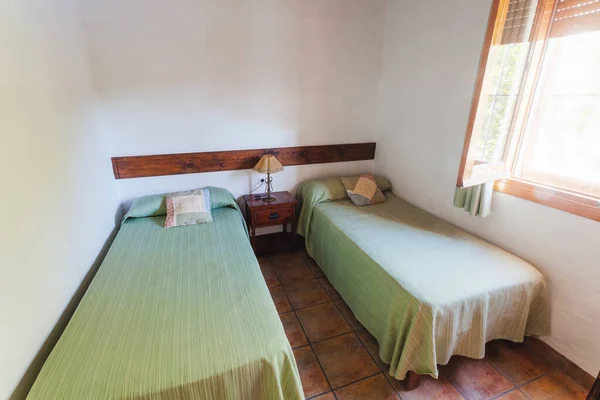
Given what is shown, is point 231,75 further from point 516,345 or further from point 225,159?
point 516,345

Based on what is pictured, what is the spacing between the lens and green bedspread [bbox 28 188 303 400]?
3.51ft

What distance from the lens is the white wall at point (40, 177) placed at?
1121mm

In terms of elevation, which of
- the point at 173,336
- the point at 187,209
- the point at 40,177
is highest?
the point at 40,177

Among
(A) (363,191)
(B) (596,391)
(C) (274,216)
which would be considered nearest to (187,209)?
(C) (274,216)

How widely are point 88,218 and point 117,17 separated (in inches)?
57.9

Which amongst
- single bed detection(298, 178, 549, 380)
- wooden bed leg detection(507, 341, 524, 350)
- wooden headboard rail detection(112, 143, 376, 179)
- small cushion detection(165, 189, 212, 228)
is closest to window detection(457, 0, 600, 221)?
single bed detection(298, 178, 549, 380)

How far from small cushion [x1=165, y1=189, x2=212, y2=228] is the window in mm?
1846

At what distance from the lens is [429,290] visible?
1.55 metres

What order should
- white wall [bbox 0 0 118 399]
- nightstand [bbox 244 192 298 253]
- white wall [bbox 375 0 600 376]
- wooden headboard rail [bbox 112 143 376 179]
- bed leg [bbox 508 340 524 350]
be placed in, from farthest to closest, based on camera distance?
nightstand [bbox 244 192 298 253] < wooden headboard rail [bbox 112 143 376 179] < bed leg [bbox 508 340 524 350] < white wall [bbox 375 0 600 376] < white wall [bbox 0 0 118 399]

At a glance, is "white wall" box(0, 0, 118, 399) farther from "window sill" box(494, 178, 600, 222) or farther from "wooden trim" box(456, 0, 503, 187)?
"window sill" box(494, 178, 600, 222)

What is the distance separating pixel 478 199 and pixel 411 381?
1.20 m

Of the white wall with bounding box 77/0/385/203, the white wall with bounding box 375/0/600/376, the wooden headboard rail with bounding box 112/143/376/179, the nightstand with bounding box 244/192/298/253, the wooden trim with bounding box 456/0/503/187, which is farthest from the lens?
the nightstand with bounding box 244/192/298/253

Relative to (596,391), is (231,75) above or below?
above

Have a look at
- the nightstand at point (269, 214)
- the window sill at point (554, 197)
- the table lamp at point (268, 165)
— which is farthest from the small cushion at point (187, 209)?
the window sill at point (554, 197)
